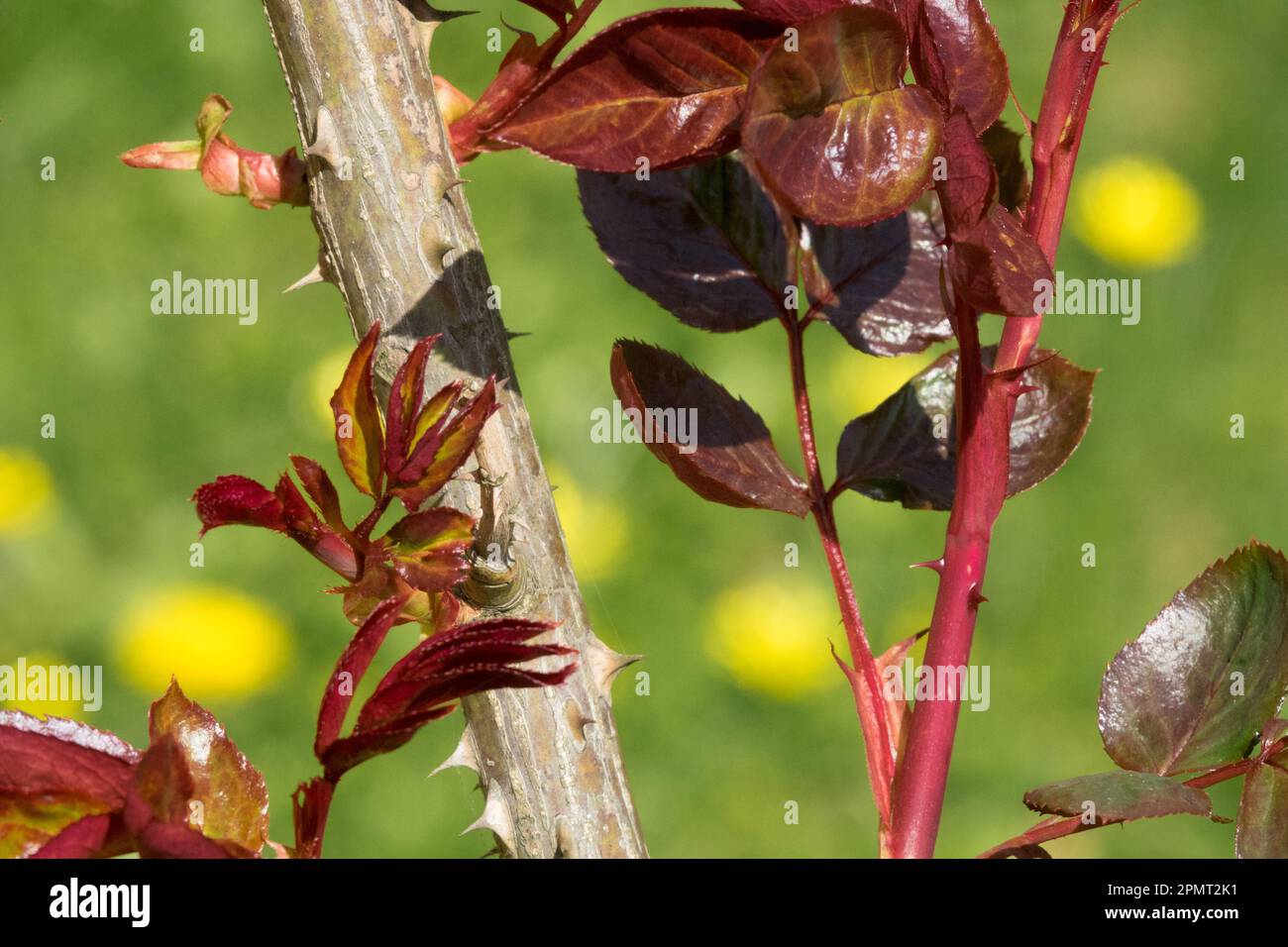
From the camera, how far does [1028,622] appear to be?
2.57 m

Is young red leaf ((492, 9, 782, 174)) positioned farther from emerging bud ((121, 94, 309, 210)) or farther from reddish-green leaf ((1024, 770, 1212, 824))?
reddish-green leaf ((1024, 770, 1212, 824))

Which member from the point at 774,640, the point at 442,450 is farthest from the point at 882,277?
the point at 774,640

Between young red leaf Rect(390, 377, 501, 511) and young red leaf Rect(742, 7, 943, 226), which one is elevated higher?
young red leaf Rect(742, 7, 943, 226)

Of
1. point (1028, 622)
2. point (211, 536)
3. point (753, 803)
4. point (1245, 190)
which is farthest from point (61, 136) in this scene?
point (1245, 190)

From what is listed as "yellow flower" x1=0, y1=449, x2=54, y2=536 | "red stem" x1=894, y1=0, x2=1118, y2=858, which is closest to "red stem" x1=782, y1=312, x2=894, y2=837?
"red stem" x1=894, y1=0, x2=1118, y2=858

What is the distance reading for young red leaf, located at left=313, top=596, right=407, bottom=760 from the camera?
539mm

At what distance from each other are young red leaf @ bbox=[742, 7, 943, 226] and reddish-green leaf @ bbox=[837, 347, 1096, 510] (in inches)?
10.0

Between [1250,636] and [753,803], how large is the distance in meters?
1.78

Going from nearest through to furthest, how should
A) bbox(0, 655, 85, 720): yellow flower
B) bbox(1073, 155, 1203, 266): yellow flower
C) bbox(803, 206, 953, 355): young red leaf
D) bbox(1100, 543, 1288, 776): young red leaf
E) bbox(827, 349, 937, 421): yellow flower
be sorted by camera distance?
bbox(1100, 543, 1288, 776): young red leaf
bbox(803, 206, 953, 355): young red leaf
bbox(0, 655, 85, 720): yellow flower
bbox(827, 349, 937, 421): yellow flower
bbox(1073, 155, 1203, 266): yellow flower

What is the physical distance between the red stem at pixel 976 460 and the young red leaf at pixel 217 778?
31cm

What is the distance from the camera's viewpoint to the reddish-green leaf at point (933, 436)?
774 millimetres

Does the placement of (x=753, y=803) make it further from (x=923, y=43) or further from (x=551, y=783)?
(x=923, y=43)

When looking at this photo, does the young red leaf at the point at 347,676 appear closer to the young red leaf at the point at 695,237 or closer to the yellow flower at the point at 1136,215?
the young red leaf at the point at 695,237

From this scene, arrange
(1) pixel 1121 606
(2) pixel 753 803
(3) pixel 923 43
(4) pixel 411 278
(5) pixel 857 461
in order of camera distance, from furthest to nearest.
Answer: (1) pixel 1121 606, (2) pixel 753 803, (5) pixel 857 461, (4) pixel 411 278, (3) pixel 923 43
